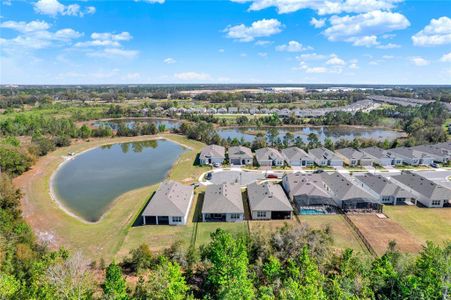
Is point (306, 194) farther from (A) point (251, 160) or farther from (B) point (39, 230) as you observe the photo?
(B) point (39, 230)

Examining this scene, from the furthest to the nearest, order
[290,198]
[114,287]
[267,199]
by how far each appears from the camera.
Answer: [290,198], [267,199], [114,287]

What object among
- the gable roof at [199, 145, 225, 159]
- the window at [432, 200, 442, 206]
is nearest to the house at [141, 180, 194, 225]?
the gable roof at [199, 145, 225, 159]

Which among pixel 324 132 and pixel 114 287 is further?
pixel 324 132

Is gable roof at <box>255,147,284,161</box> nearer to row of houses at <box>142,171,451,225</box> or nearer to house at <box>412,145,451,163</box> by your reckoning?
row of houses at <box>142,171,451,225</box>

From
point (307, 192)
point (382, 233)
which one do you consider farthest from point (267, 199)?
point (382, 233)

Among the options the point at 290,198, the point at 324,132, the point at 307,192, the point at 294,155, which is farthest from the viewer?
Result: the point at 324,132

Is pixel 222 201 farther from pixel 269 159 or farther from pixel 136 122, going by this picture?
pixel 136 122

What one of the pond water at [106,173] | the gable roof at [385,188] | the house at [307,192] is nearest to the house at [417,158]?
the gable roof at [385,188]

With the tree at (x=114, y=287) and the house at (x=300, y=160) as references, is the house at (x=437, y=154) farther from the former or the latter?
the tree at (x=114, y=287)
